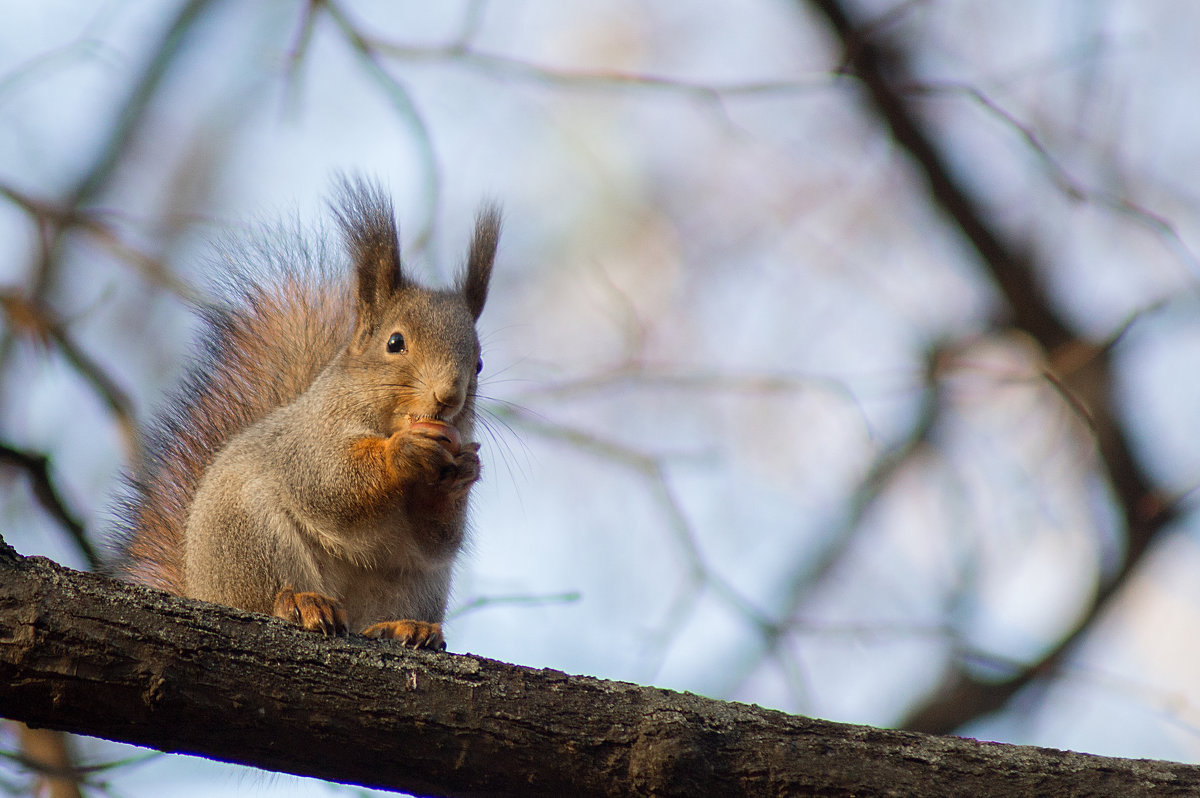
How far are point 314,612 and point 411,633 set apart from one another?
0.81 feet

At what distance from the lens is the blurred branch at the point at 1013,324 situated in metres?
5.02

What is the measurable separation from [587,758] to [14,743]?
2052 mm

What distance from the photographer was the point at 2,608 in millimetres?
1867

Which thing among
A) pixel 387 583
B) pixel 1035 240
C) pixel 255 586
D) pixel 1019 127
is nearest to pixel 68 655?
pixel 255 586

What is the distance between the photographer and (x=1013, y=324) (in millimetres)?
5418

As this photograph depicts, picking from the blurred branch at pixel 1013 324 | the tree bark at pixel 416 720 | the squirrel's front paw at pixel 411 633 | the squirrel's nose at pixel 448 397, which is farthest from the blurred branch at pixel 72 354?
the blurred branch at pixel 1013 324

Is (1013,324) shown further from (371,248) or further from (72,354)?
(72,354)

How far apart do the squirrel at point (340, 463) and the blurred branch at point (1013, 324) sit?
8.19ft

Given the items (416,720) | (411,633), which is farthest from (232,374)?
(416,720)

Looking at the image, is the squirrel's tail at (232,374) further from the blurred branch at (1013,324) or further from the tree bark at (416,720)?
the blurred branch at (1013,324)

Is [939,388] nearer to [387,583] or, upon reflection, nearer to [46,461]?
[387,583]

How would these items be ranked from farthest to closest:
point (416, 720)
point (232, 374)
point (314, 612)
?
point (232, 374) → point (314, 612) → point (416, 720)

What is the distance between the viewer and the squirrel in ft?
9.11

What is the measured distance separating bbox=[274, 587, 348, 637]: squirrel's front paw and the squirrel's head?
0.65 metres
